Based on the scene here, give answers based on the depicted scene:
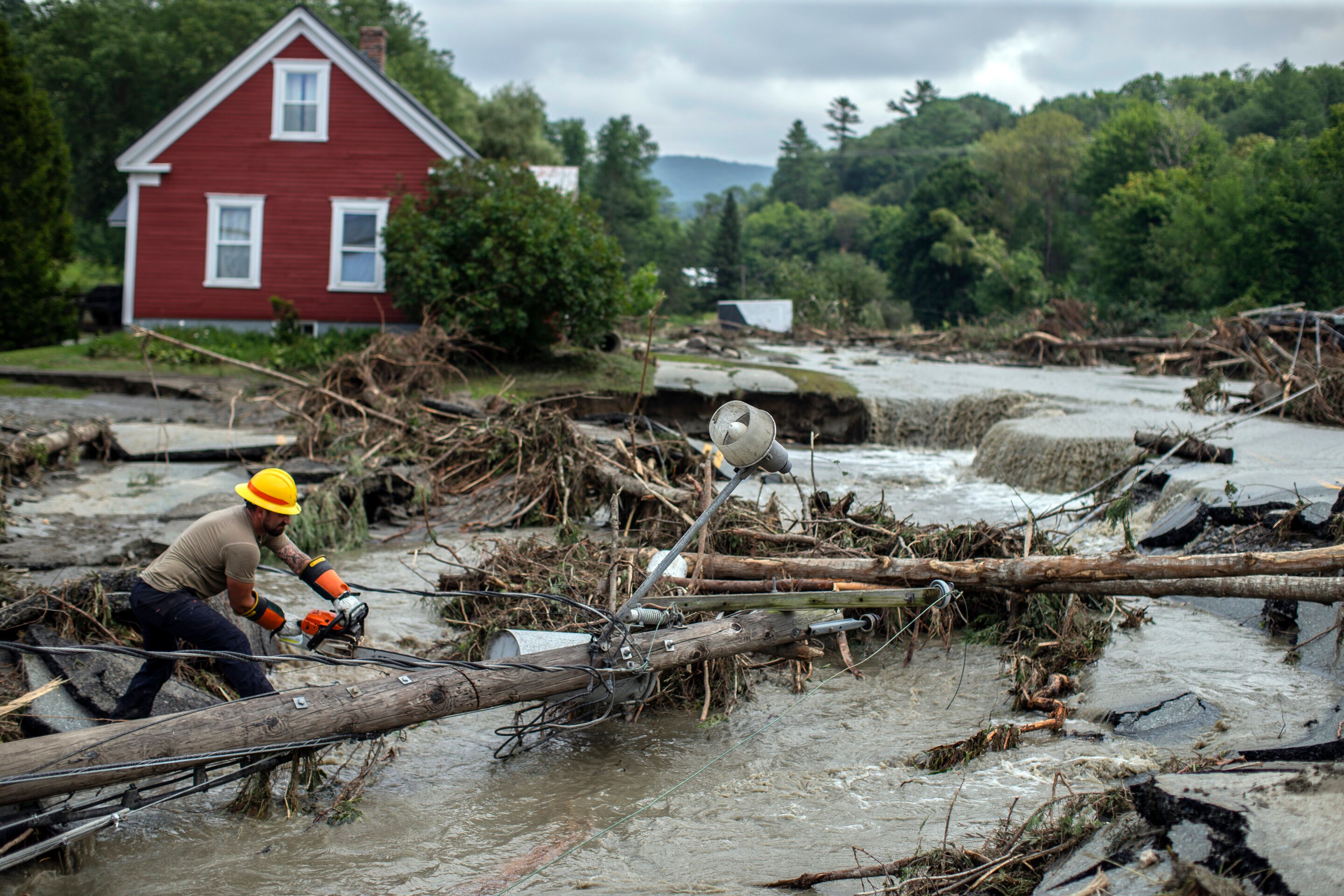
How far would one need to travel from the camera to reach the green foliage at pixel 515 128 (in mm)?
43625

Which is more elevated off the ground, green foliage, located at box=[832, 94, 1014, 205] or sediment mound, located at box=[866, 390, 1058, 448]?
green foliage, located at box=[832, 94, 1014, 205]

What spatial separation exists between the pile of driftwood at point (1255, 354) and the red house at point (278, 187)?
15.8 m

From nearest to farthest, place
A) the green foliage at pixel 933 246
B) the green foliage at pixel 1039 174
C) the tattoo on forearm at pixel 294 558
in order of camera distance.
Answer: the tattoo on forearm at pixel 294 558
the green foliage at pixel 933 246
the green foliage at pixel 1039 174

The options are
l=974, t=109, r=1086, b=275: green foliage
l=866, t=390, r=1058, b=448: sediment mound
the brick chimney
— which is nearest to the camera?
l=866, t=390, r=1058, b=448: sediment mound

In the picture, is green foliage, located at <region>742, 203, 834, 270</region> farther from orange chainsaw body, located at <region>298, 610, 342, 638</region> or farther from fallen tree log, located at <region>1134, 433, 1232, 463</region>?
orange chainsaw body, located at <region>298, 610, 342, 638</region>

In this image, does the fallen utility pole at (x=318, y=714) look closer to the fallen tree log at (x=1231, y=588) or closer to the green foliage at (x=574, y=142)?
the fallen tree log at (x=1231, y=588)

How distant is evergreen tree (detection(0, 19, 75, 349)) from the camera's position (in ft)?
69.6

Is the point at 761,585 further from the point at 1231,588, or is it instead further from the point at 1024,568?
the point at 1231,588

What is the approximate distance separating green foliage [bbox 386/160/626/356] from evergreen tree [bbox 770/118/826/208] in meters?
91.6

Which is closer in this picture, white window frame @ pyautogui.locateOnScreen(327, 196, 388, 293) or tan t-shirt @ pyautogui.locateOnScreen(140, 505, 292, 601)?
tan t-shirt @ pyautogui.locateOnScreen(140, 505, 292, 601)

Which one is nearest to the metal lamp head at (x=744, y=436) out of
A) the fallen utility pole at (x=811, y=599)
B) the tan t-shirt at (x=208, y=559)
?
the fallen utility pole at (x=811, y=599)

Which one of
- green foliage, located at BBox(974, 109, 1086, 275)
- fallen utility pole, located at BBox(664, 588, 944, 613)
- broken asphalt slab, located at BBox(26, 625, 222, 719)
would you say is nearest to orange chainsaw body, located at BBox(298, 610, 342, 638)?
broken asphalt slab, located at BBox(26, 625, 222, 719)

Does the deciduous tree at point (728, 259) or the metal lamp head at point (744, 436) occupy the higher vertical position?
the deciduous tree at point (728, 259)

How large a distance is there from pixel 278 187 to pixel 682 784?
63.8 feet
